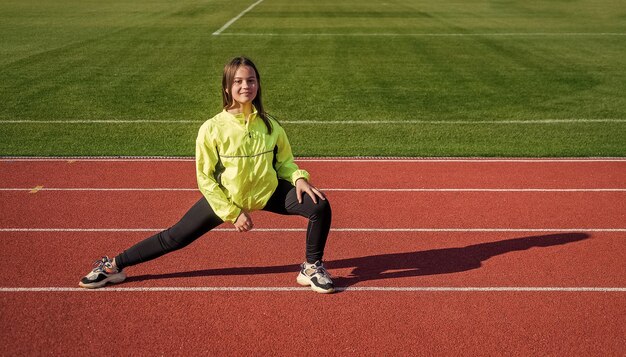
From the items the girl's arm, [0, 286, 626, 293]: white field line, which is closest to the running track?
[0, 286, 626, 293]: white field line

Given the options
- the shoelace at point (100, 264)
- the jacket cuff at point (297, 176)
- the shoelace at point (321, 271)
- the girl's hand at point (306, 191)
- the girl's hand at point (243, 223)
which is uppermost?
the jacket cuff at point (297, 176)

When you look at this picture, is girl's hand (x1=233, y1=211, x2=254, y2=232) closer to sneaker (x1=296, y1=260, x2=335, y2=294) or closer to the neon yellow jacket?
the neon yellow jacket

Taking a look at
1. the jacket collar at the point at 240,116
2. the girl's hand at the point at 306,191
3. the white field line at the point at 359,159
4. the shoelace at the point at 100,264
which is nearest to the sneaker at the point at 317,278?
the girl's hand at the point at 306,191

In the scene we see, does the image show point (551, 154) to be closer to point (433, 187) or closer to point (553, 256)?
point (433, 187)

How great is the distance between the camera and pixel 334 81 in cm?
1504

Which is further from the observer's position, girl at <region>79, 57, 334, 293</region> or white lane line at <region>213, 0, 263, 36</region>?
white lane line at <region>213, 0, 263, 36</region>

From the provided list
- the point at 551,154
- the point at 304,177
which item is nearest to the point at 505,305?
the point at 304,177

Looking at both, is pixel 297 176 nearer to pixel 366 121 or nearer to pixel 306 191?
pixel 306 191

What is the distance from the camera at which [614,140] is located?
10250 millimetres

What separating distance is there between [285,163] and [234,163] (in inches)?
18.5

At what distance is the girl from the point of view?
4.89 metres

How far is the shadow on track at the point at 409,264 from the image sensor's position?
18.6ft

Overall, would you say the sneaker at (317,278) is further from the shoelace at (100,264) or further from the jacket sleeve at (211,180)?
the shoelace at (100,264)

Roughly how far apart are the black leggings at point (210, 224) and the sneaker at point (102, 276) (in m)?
0.15
